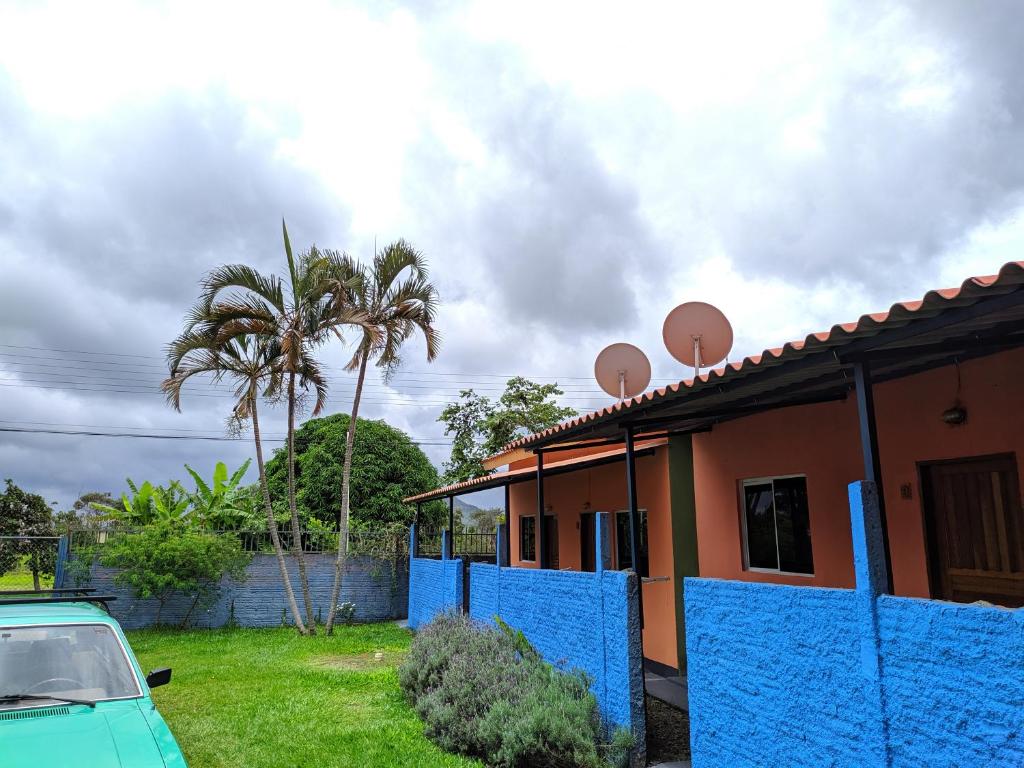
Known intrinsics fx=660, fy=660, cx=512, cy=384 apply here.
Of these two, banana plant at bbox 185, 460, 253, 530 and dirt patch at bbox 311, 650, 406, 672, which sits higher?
banana plant at bbox 185, 460, 253, 530

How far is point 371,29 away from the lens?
9453mm

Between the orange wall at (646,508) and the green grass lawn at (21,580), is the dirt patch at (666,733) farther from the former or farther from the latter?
the green grass lawn at (21,580)

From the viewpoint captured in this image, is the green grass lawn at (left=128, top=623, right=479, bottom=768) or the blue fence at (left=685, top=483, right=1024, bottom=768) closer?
the blue fence at (left=685, top=483, right=1024, bottom=768)

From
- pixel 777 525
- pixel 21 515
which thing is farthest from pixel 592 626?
pixel 21 515

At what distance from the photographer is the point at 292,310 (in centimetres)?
1464

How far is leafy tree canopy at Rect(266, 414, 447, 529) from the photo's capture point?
2433cm

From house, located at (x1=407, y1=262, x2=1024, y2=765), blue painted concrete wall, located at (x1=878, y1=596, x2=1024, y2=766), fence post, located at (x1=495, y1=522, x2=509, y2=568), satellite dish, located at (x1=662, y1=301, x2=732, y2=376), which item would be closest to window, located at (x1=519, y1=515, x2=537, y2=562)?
fence post, located at (x1=495, y1=522, x2=509, y2=568)

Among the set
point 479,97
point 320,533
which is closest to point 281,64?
point 479,97

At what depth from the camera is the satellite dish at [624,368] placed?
407 inches

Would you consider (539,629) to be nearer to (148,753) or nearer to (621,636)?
(621,636)

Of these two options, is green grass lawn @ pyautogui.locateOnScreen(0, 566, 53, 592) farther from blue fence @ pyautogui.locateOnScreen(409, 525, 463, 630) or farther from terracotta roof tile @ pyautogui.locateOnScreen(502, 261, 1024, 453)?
terracotta roof tile @ pyautogui.locateOnScreen(502, 261, 1024, 453)

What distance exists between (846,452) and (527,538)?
9632 mm

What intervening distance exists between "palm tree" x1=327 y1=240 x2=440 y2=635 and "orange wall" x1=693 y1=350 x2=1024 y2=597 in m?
7.98

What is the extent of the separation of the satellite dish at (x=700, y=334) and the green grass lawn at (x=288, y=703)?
5.37m
